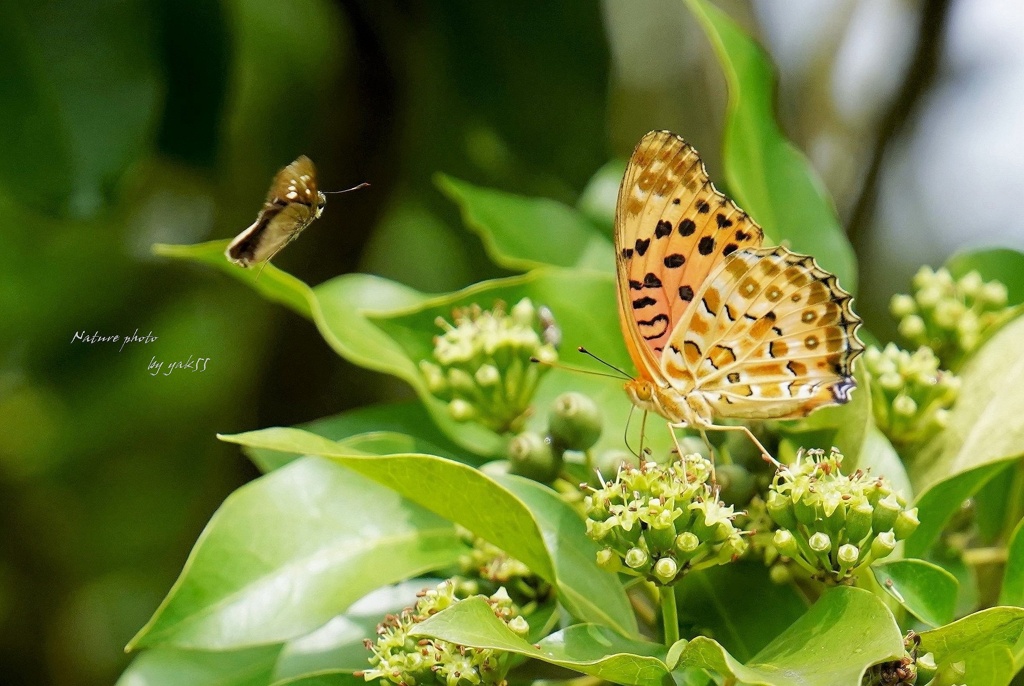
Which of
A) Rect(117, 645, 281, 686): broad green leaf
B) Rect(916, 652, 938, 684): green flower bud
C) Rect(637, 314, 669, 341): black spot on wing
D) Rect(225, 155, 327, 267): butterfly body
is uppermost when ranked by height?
Rect(225, 155, 327, 267): butterfly body

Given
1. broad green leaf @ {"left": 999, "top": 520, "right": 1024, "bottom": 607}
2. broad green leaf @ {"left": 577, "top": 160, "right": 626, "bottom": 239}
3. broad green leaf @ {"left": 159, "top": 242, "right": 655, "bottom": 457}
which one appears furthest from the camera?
broad green leaf @ {"left": 577, "top": 160, "right": 626, "bottom": 239}

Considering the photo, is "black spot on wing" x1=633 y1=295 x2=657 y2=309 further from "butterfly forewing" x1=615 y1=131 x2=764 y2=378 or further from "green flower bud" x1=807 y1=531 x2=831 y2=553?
"green flower bud" x1=807 y1=531 x2=831 y2=553

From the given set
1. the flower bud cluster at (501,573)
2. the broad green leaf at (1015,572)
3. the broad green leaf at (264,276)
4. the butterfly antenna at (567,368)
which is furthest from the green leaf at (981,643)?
the broad green leaf at (264,276)

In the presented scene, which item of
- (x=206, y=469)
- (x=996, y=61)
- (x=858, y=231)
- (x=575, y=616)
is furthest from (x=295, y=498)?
(x=996, y=61)

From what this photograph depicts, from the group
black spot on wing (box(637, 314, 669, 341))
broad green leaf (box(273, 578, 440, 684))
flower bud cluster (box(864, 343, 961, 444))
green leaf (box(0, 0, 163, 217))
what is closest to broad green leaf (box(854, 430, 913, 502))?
flower bud cluster (box(864, 343, 961, 444))

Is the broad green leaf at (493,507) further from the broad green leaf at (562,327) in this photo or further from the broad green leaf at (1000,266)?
the broad green leaf at (1000,266)

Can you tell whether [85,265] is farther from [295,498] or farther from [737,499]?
[737,499]

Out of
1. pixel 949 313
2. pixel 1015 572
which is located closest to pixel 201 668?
→ pixel 1015 572
